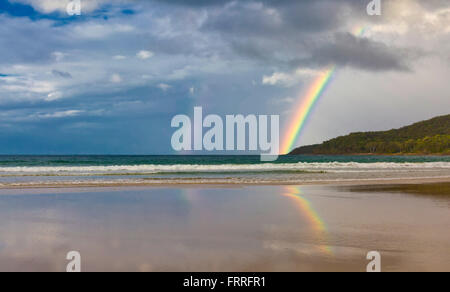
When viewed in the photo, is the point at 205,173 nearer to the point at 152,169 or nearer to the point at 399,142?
the point at 152,169

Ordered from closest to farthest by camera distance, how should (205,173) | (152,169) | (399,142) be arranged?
(205,173), (152,169), (399,142)

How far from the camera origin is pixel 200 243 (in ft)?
20.7

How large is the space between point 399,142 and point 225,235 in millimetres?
137459

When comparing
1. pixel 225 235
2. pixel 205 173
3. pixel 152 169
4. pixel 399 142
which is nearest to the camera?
pixel 225 235

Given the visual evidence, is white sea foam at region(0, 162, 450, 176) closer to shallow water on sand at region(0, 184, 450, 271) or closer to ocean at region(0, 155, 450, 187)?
ocean at region(0, 155, 450, 187)

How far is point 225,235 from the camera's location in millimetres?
6926

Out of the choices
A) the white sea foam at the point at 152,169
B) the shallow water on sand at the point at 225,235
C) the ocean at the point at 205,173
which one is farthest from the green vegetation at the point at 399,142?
the shallow water on sand at the point at 225,235

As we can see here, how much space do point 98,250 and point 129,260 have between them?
82 centimetres

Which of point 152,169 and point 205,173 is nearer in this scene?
point 205,173

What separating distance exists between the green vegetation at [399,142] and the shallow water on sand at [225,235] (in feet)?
389

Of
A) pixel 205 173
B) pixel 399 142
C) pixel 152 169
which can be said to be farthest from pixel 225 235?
pixel 399 142

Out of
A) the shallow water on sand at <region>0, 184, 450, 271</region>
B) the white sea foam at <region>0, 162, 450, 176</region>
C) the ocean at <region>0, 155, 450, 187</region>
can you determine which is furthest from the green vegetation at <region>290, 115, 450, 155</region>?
the shallow water on sand at <region>0, 184, 450, 271</region>

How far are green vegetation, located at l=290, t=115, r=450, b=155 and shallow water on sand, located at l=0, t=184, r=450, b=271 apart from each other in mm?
118470
